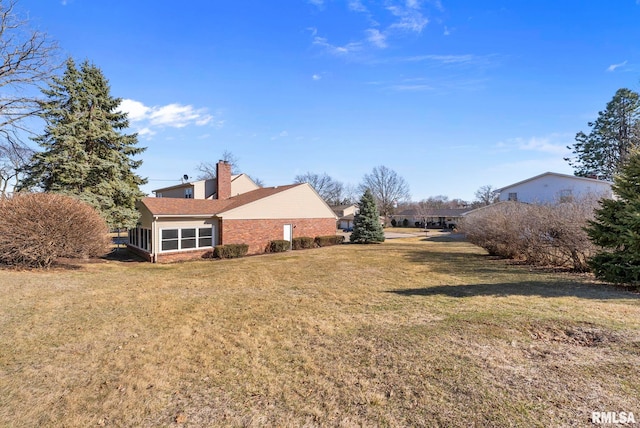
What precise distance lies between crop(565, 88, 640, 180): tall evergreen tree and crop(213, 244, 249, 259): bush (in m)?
37.6

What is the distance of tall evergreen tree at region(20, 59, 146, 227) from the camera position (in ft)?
53.6

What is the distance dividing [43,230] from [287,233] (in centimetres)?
1466

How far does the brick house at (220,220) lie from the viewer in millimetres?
17438


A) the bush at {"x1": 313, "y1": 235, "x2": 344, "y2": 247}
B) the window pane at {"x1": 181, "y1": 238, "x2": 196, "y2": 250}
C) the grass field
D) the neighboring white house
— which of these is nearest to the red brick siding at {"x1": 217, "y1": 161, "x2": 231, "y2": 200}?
the window pane at {"x1": 181, "y1": 238, "x2": 196, "y2": 250}

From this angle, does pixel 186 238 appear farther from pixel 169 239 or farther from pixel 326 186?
pixel 326 186

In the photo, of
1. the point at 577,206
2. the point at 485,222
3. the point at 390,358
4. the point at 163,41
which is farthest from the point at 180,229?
the point at 577,206

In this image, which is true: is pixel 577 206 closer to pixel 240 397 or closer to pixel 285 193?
pixel 240 397

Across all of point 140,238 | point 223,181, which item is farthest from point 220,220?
point 223,181

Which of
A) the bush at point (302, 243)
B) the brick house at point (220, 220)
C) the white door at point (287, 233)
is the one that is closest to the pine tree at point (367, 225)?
the brick house at point (220, 220)

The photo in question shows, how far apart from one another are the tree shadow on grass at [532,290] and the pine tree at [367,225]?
1815 cm

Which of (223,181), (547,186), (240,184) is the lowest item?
(547,186)

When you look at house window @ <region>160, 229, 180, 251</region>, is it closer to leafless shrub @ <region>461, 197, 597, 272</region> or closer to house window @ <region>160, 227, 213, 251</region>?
house window @ <region>160, 227, 213, 251</region>

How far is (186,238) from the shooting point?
18.3m

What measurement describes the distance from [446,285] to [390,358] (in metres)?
5.89
